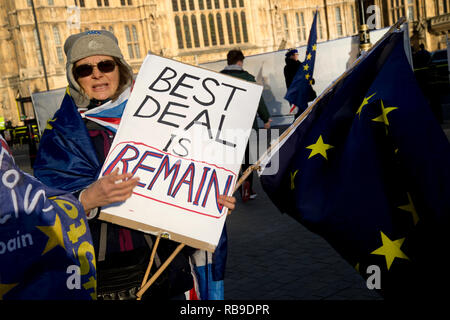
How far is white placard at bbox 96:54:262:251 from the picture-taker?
82.8 inches

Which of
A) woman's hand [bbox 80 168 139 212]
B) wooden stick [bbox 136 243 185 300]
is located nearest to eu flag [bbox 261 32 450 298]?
wooden stick [bbox 136 243 185 300]

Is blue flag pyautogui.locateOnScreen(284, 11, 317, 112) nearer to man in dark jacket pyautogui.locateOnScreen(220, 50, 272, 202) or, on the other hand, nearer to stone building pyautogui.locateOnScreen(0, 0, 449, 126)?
man in dark jacket pyautogui.locateOnScreen(220, 50, 272, 202)

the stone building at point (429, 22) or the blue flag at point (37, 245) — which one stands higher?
the stone building at point (429, 22)

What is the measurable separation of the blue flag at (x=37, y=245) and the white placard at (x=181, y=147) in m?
0.33

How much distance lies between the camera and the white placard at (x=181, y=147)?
210cm

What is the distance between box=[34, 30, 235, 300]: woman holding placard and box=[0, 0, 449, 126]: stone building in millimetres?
31461

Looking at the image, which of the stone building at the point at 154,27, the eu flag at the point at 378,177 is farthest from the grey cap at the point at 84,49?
the stone building at the point at 154,27

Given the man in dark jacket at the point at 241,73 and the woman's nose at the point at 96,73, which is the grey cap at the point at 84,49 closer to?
the woman's nose at the point at 96,73

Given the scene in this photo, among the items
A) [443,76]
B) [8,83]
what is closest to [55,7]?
[8,83]

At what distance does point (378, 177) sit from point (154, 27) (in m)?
36.3

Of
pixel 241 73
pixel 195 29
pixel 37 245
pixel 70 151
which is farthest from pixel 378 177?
pixel 195 29

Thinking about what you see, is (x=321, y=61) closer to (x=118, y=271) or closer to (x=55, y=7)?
(x=118, y=271)

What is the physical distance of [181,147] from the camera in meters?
2.19

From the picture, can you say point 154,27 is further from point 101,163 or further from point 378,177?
point 378,177
